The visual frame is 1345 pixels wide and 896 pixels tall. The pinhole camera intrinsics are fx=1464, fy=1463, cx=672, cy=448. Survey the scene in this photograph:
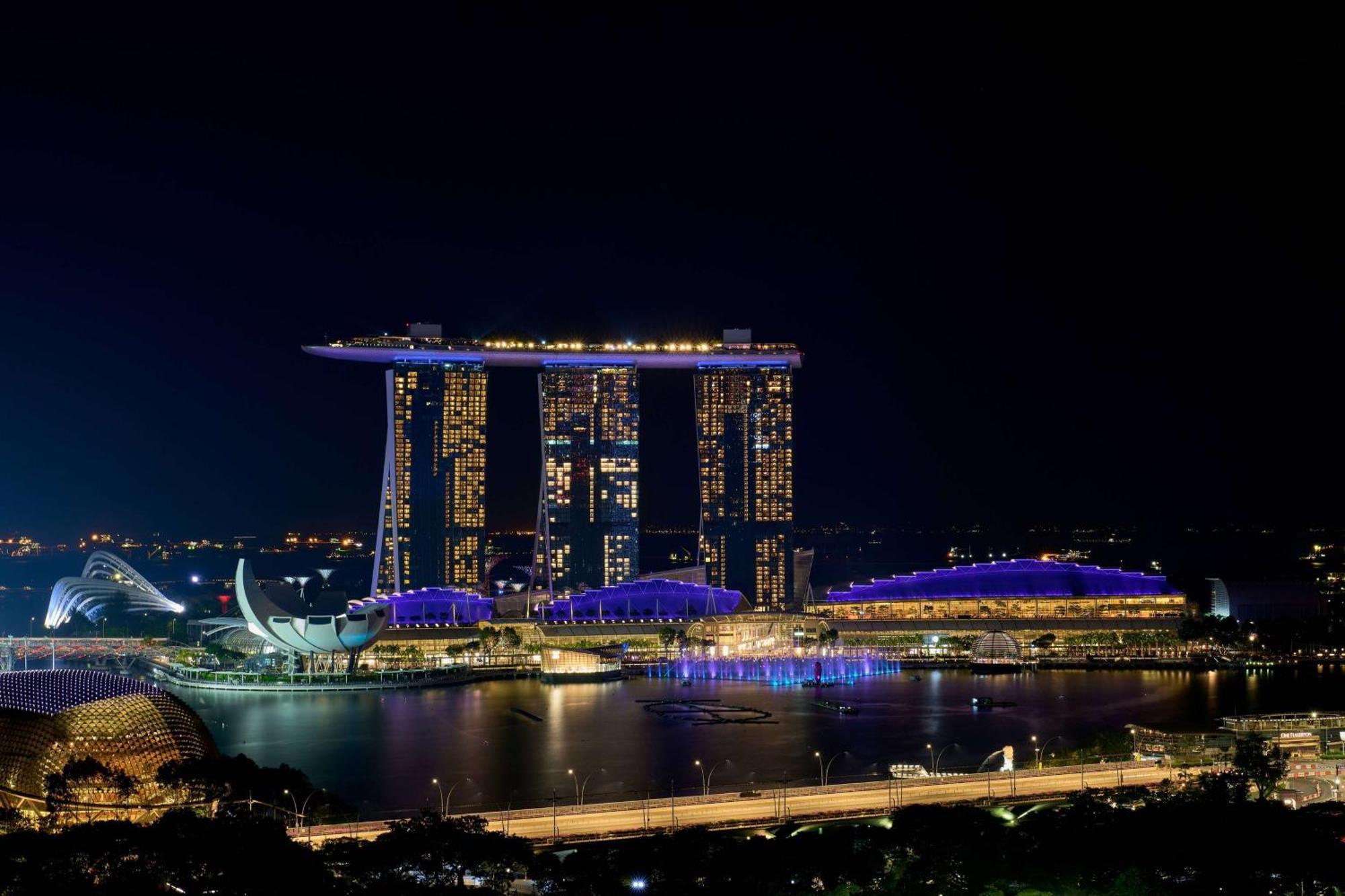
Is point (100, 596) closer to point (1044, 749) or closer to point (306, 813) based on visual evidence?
point (306, 813)

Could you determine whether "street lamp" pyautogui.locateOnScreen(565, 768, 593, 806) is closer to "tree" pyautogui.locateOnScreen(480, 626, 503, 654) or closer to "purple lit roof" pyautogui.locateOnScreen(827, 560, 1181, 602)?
"tree" pyautogui.locateOnScreen(480, 626, 503, 654)

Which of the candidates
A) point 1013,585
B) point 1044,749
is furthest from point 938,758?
point 1013,585

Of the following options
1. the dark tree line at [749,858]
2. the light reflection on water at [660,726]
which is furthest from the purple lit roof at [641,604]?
the dark tree line at [749,858]

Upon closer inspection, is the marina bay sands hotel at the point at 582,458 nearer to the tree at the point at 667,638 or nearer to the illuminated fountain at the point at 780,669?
the tree at the point at 667,638

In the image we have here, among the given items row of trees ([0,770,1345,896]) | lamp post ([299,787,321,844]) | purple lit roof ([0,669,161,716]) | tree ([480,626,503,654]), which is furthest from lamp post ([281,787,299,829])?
tree ([480,626,503,654])

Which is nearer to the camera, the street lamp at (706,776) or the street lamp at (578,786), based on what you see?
the street lamp at (578,786)

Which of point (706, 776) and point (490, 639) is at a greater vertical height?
point (490, 639)
